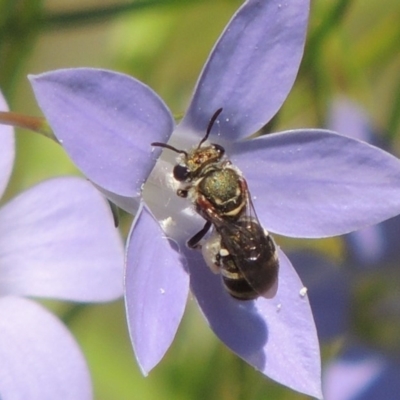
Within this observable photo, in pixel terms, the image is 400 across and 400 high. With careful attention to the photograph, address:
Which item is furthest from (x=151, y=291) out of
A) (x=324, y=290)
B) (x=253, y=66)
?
(x=324, y=290)

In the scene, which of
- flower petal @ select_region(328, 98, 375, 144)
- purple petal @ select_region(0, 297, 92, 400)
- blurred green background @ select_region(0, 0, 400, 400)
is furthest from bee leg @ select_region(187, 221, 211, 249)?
flower petal @ select_region(328, 98, 375, 144)

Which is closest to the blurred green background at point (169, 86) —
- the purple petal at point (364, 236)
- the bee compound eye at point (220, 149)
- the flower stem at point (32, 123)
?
the purple petal at point (364, 236)

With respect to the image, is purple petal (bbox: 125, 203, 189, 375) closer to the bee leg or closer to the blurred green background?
the bee leg

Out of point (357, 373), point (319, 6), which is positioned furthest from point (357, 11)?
point (357, 373)

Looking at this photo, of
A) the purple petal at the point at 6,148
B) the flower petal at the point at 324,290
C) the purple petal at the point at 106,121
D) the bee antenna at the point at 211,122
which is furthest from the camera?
the flower petal at the point at 324,290

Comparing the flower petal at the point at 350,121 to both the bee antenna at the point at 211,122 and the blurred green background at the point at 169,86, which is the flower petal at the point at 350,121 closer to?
the blurred green background at the point at 169,86

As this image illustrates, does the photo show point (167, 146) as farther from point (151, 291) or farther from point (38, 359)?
point (38, 359)

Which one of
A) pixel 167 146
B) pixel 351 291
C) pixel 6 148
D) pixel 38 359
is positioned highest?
pixel 167 146
